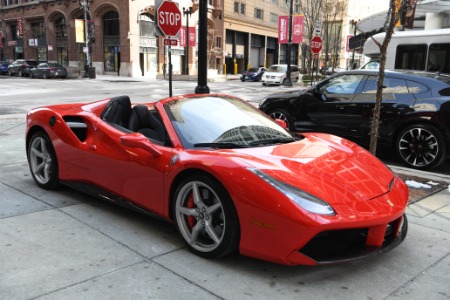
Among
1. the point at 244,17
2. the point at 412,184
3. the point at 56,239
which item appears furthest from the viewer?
the point at 244,17

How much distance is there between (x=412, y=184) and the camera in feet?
18.5

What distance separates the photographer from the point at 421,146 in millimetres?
6633

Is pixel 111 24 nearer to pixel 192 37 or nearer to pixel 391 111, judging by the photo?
pixel 192 37

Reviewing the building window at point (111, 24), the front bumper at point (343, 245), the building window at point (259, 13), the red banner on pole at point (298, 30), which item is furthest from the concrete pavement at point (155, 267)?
the building window at point (259, 13)

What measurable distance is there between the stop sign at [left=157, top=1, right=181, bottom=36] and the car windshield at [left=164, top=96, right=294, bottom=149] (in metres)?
4.90

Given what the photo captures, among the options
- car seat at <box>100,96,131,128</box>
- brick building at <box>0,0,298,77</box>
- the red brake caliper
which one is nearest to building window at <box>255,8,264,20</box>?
brick building at <box>0,0,298,77</box>

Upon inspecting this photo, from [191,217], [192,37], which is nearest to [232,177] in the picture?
[191,217]

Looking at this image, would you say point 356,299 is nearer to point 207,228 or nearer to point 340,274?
point 340,274

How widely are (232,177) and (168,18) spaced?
648 cm

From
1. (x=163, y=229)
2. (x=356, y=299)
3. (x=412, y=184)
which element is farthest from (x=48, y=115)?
(x=412, y=184)

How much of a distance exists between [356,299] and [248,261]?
0.86 metres

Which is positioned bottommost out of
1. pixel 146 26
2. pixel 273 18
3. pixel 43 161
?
pixel 43 161

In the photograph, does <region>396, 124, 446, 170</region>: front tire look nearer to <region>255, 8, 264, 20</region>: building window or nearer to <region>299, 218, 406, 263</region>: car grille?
<region>299, 218, 406, 263</region>: car grille

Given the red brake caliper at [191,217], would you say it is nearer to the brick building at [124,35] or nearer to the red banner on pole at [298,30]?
the red banner on pole at [298,30]
